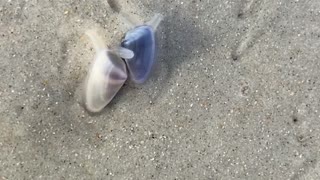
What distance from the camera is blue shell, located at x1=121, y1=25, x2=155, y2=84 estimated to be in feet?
7.92

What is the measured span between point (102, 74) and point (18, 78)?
0.42 meters

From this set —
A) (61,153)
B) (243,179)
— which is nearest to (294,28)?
(243,179)

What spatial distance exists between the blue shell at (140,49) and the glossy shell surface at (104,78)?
56 mm

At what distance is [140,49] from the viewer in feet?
7.96

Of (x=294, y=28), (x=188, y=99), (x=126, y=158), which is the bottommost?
(x=126, y=158)

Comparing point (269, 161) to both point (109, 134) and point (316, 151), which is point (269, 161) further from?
point (109, 134)

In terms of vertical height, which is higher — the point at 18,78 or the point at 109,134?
the point at 18,78

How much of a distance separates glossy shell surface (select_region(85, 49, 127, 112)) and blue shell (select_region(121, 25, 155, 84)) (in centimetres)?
6

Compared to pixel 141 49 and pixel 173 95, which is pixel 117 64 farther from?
pixel 173 95

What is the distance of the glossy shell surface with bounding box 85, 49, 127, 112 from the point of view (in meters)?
2.38

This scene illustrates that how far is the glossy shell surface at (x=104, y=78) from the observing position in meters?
2.38

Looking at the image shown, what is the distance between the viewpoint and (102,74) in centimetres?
238

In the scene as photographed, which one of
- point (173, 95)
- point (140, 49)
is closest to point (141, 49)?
point (140, 49)

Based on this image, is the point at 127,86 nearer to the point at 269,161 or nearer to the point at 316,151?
the point at 269,161
